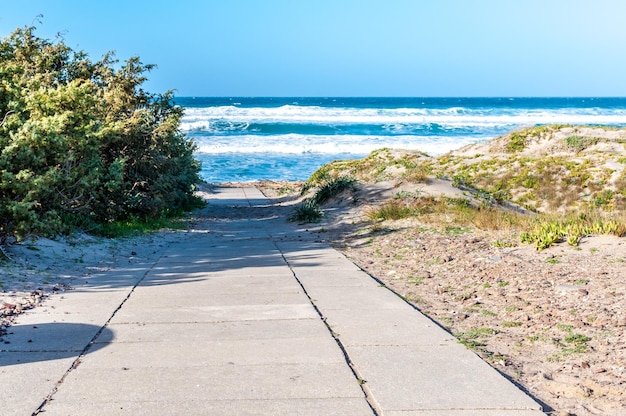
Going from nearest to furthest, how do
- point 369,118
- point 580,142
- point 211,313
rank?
point 211,313
point 580,142
point 369,118

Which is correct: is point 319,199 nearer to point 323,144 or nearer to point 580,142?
point 580,142

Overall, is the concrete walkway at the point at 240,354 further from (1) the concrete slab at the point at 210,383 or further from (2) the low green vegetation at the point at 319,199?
(2) the low green vegetation at the point at 319,199

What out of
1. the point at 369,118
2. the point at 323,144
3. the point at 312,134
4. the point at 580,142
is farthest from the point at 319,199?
the point at 369,118

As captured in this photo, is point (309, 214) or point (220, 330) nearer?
point (220, 330)

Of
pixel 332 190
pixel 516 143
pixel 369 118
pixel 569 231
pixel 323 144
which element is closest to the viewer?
pixel 569 231

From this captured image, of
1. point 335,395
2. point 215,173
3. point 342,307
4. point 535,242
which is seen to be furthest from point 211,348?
point 215,173

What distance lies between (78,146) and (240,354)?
652cm

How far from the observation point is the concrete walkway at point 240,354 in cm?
436

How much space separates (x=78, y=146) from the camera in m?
10.8

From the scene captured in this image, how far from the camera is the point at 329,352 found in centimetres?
548

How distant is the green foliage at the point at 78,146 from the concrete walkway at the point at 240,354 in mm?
1862

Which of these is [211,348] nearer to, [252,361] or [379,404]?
[252,361]

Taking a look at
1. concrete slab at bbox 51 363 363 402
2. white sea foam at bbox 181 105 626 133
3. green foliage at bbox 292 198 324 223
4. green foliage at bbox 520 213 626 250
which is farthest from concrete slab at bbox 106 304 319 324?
white sea foam at bbox 181 105 626 133

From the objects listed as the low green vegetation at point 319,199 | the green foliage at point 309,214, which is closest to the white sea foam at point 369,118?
the low green vegetation at point 319,199
